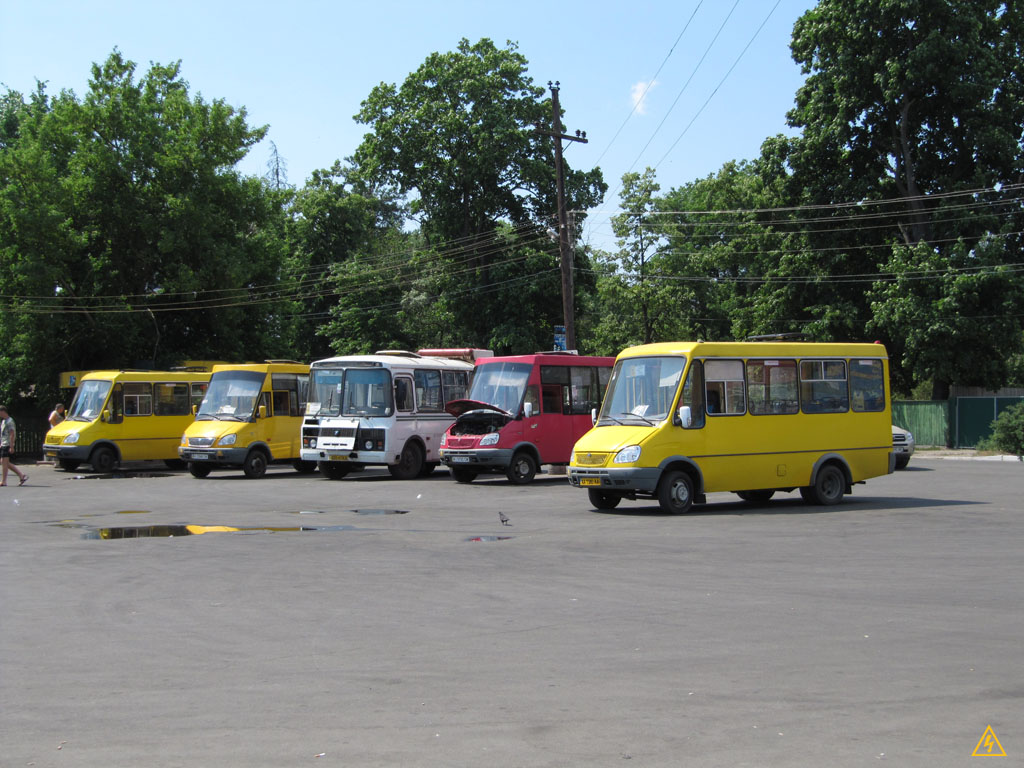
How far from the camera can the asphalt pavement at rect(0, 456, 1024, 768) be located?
5539 mm

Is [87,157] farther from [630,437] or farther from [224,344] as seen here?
[630,437]

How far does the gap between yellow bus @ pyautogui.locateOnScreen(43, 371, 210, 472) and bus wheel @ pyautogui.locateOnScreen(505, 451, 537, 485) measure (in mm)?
11919

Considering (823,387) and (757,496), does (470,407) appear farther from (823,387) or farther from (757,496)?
(823,387)

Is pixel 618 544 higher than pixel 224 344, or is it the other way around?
pixel 224 344

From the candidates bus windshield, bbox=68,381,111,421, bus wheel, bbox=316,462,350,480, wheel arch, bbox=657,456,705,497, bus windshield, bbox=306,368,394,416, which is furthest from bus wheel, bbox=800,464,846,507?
bus windshield, bbox=68,381,111,421

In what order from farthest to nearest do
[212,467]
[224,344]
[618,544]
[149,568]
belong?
[224,344] < [212,467] < [618,544] < [149,568]

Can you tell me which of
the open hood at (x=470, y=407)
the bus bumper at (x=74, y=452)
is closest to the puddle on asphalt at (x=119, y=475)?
the bus bumper at (x=74, y=452)

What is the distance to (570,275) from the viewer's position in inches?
1299

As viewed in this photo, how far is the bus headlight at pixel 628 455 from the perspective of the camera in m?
17.1

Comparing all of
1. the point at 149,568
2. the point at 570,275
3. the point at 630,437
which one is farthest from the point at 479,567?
the point at 570,275

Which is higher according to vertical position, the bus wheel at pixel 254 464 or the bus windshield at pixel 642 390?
the bus windshield at pixel 642 390

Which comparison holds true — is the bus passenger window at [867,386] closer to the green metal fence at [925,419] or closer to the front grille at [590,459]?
the front grille at [590,459]

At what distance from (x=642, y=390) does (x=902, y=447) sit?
1383 cm

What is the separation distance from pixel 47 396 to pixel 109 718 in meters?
38.3
